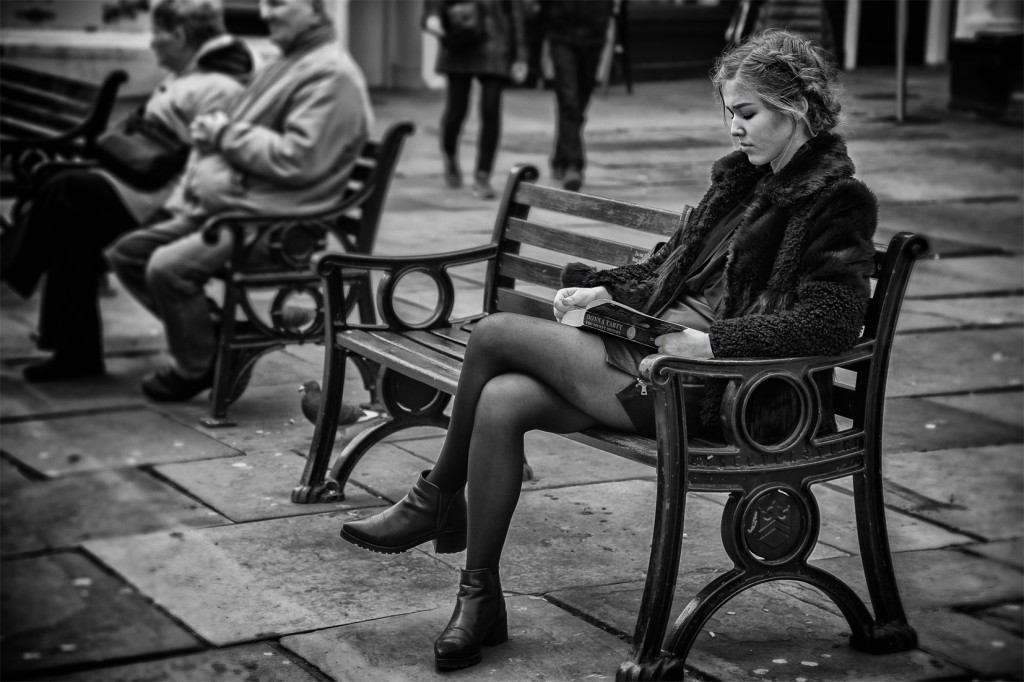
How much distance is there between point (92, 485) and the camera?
486 cm

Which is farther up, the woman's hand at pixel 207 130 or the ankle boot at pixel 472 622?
the woman's hand at pixel 207 130

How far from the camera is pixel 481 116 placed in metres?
10.6

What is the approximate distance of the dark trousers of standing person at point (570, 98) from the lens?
10.6 metres

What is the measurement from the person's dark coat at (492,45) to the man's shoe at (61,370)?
5029 millimetres

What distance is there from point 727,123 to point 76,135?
4.28 metres

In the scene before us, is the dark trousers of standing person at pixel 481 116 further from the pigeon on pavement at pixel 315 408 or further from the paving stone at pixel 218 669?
the paving stone at pixel 218 669

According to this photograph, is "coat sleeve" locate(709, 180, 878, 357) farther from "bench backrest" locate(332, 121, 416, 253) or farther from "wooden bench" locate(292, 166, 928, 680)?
"bench backrest" locate(332, 121, 416, 253)

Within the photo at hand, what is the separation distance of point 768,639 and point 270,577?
3.99ft

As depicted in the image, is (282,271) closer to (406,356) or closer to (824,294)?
(406,356)

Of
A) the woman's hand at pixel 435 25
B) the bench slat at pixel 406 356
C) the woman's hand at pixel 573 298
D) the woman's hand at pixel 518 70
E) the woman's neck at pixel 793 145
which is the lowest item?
the bench slat at pixel 406 356

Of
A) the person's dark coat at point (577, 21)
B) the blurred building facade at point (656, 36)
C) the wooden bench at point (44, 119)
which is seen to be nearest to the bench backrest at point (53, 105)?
the wooden bench at point (44, 119)

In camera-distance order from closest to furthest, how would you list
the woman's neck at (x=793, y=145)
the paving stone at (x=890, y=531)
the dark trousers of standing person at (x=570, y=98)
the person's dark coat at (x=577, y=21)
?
the woman's neck at (x=793, y=145) < the paving stone at (x=890, y=531) < the person's dark coat at (x=577, y=21) < the dark trousers of standing person at (x=570, y=98)

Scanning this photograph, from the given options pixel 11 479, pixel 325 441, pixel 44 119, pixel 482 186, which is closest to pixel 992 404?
pixel 325 441

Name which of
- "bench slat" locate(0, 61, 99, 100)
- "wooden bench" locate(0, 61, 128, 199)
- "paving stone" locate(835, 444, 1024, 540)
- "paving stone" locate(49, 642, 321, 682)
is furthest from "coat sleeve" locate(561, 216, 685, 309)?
"bench slat" locate(0, 61, 99, 100)
